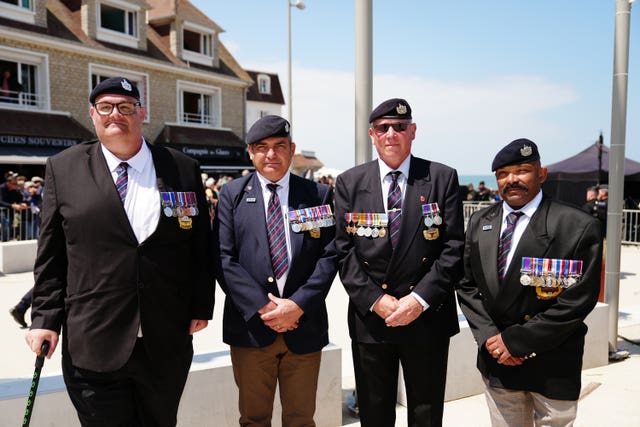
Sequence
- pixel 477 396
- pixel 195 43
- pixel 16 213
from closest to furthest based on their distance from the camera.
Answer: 1. pixel 477 396
2. pixel 16 213
3. pixel 195 43

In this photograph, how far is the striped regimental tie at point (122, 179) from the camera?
2557mm

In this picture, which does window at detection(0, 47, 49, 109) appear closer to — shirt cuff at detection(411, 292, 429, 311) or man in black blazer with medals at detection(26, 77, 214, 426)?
man in black blazer with medals at detection(26, 77, 214, 426)

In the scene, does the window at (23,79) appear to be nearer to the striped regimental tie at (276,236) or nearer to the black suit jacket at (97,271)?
the black suit jacket at (97,271)

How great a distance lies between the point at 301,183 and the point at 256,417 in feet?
4.53

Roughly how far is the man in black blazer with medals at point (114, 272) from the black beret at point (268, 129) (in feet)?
1.77

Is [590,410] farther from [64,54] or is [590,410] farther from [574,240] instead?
[64,54]

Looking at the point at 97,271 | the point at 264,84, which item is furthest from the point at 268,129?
the point at 264,84

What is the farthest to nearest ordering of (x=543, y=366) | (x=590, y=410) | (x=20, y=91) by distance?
(x=20, y=91) → (x=590, y=410) → (x=543, y=366)

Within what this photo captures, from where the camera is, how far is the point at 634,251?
1449 cm

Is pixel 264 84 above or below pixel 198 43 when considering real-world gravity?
above

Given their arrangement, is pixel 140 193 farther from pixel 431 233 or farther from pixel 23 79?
pixel 23 79

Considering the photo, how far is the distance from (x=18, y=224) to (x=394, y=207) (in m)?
11.4

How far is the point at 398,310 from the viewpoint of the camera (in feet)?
9.15

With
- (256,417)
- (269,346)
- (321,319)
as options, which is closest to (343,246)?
(321,319)
